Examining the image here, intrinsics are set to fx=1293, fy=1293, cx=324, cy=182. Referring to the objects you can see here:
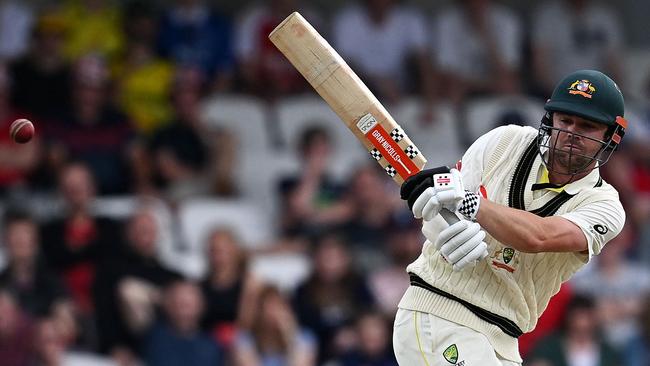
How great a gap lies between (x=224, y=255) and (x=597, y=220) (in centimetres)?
416

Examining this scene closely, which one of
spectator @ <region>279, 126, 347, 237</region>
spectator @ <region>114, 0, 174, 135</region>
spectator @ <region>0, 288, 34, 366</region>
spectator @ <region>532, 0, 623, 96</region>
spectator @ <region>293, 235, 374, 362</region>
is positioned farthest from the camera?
spectator @ <region>532, 0, 623, 96</region>

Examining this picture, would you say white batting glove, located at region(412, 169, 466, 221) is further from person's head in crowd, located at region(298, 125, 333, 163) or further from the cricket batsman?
person's head in crowd, located at region(298, 125, 333, 163)

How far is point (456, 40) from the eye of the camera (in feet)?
33.3

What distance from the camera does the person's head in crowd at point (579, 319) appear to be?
8.48 m

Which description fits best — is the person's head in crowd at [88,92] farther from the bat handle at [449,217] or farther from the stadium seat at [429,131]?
the bat handle at [449,217]

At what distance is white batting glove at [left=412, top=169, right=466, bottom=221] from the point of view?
13.7ft

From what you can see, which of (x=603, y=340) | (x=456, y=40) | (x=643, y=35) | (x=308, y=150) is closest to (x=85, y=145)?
(x=308, y=150)

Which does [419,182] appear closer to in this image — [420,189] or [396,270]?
[420,189]

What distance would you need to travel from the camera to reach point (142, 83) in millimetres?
9406

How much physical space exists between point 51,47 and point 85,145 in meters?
0.84

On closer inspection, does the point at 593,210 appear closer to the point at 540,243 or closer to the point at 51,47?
the point at 540,243

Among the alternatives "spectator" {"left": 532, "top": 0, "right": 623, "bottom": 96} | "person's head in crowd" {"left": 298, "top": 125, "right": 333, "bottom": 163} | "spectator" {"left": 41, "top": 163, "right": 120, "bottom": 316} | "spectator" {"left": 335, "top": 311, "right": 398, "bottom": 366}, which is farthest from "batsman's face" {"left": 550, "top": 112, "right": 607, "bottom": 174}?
"spectator" {"left": 532, "top": 0, "right": 623, "bottom": 96}

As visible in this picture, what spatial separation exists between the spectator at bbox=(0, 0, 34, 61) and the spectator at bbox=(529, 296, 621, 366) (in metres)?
4.28

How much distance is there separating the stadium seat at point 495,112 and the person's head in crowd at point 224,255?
2.43 meters
